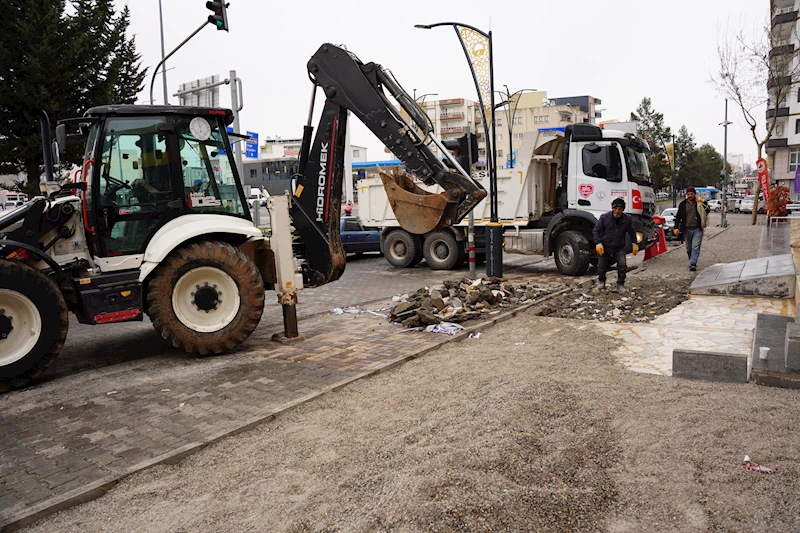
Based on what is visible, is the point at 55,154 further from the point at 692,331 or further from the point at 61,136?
the point at 692,331

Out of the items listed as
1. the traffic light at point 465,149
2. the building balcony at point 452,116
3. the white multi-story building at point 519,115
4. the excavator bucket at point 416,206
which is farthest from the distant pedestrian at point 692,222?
the building balcony at point 452,116

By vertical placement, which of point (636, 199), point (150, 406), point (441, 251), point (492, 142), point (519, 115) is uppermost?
point (519, 115)

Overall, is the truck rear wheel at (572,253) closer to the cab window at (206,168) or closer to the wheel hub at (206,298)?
the cab window at (206,168)

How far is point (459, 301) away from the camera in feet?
30.4

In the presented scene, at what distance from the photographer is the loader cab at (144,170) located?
21.4 feet

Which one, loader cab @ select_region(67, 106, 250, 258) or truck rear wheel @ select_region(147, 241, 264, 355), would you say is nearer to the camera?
loader cab @ select_region(67, 106, 250, 258)

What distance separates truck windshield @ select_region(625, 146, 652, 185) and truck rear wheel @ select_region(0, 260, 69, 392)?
457 inches

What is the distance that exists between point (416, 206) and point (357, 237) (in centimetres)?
1131

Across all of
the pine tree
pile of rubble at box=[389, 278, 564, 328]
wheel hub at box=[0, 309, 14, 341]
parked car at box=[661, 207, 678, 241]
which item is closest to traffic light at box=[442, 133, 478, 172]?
pile of rubble at box=[389, 278, 564, 328]

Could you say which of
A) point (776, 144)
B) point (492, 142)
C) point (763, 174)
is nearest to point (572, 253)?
point (492, 142)

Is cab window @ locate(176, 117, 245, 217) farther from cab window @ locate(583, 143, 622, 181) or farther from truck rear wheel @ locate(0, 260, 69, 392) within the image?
cab window @ locate(583, 143, 622, 181)

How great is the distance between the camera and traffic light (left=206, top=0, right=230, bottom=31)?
13.3m

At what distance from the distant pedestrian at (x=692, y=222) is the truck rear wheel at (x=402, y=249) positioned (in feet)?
22.1

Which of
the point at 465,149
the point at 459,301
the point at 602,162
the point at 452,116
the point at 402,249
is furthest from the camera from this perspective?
the point at 452,116
